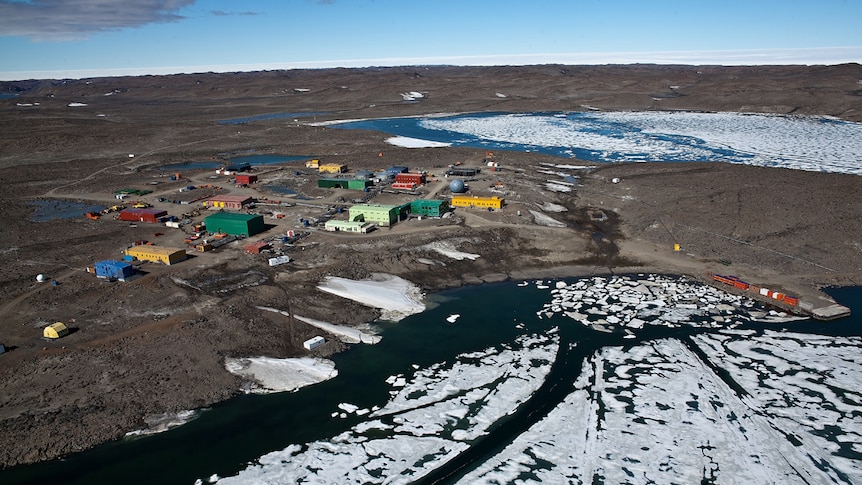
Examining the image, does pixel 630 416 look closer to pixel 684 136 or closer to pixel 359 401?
pixel 359 401

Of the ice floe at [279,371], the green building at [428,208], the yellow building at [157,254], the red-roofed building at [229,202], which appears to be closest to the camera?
the ice floe at [279,371]

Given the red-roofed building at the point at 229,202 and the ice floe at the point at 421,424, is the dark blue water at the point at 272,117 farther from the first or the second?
the ice floe at the point at 421,424

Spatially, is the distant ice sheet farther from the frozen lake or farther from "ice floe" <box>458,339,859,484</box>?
"ice floe" <box>458,339,859,484</box>

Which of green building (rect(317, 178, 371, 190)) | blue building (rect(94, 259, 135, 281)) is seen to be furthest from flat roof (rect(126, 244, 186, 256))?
green building (rect(317, 178, 371, 190))

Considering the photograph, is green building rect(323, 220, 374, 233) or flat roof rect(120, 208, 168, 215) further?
flat roof rect(120, 208, 168, 215)

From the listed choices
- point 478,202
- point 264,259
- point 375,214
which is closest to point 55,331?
point 264,259

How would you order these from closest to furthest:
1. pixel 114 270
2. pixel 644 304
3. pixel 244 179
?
1. pixel 644 304
2. pixel 114 270
3. pixel 244 179

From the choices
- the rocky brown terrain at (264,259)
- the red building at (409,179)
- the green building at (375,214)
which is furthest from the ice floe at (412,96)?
the green building at (375,214)
